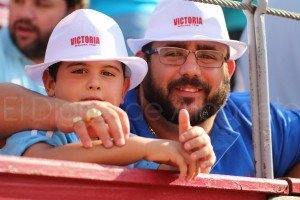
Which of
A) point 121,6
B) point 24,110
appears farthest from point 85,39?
point 121,6

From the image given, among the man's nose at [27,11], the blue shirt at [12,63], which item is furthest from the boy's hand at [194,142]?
the man's nose at [27,11]

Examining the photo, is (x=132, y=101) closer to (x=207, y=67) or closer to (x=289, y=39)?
(x=207, y=67)

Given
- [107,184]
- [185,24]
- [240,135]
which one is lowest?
[240,135]

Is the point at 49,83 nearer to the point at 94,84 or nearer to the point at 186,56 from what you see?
the point at 94,84

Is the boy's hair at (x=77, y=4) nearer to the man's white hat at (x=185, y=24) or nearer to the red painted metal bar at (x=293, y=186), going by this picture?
the man's white hat at (x=185, y=24)

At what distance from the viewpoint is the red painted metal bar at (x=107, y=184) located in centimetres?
171

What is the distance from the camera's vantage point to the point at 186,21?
3143 millimetres

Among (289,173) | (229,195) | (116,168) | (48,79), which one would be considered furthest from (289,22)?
(116,168)

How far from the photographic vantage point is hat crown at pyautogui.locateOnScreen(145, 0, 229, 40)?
3.12 metres

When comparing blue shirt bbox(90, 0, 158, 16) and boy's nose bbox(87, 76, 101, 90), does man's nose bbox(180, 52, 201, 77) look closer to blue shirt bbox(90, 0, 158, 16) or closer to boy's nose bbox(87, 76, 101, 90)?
boy's nose bbox(87, 76, 101, 90)

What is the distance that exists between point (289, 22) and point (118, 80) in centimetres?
179

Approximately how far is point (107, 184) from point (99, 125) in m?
0.23

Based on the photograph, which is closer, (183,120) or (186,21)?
(183,120)

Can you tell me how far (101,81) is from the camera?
97.2 inches
